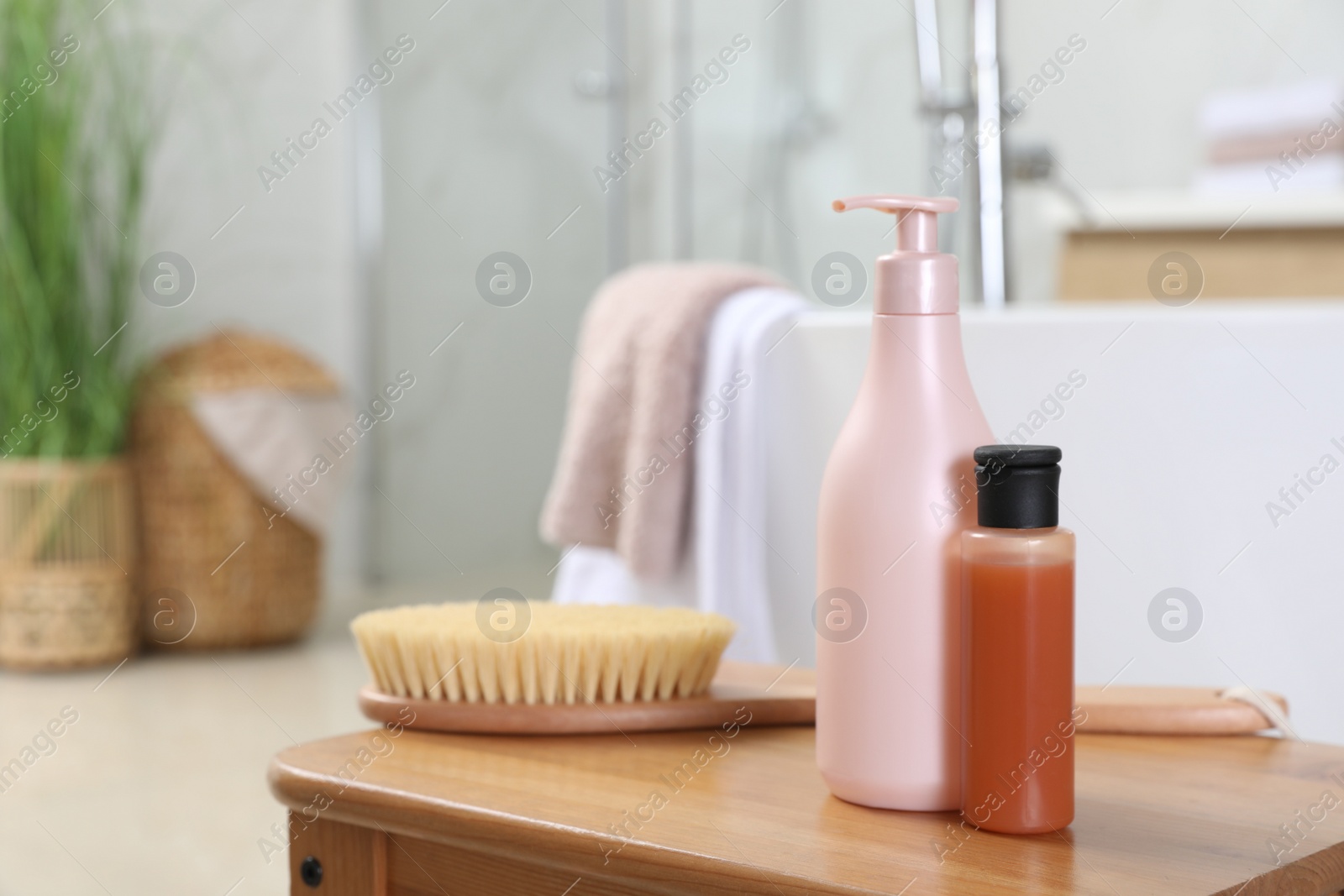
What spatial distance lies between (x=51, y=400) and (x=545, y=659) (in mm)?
1935

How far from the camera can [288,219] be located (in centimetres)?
281

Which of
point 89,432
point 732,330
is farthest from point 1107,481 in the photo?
point 89,432

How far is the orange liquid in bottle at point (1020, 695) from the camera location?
0.44 metres

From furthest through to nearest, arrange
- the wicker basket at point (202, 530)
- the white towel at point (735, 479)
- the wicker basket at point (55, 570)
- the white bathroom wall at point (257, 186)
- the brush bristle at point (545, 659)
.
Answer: the white bathroom wall at point (257, 186) < the wicker basket at point (202, 530) < the wicker basket at point (55, 570) < the white towel at point (735, 479) < the brush bristle at point (545, 659)

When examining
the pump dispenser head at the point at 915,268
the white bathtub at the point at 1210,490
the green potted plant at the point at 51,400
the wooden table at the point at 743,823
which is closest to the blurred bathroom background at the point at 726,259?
the white bathtub at the point at 1210,490

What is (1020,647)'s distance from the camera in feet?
1.43

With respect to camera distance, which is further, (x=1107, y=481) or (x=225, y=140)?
(x=225, y=140)

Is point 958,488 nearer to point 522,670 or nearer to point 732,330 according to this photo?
point 522,670

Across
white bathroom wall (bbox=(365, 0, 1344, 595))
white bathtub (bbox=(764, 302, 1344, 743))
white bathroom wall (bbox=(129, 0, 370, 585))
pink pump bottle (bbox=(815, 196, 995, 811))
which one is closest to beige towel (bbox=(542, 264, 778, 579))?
white bathtub (bbox=(764, 302, 1344, 743))

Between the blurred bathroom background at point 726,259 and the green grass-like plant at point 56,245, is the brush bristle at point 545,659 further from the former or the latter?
the green grass-like plant at point 56,245

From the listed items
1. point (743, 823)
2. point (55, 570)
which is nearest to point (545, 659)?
point (743, 823)

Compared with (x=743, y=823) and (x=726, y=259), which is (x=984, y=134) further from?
(x=743, y=823)

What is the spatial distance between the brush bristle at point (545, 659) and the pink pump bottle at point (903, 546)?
0.37ft

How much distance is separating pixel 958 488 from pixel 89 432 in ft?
6.89
